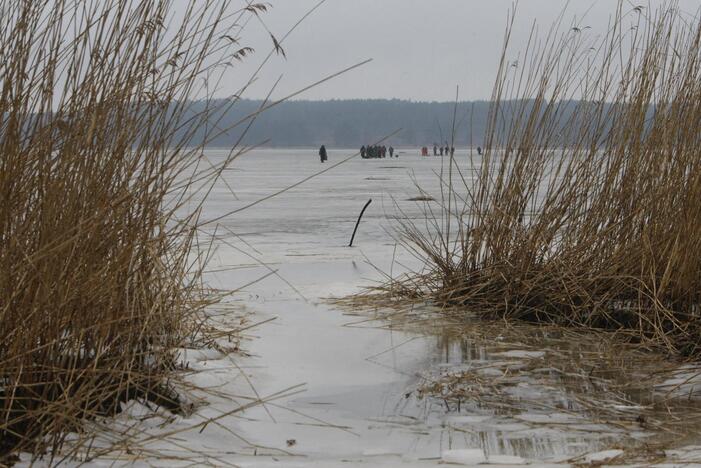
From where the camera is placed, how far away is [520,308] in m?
3.55

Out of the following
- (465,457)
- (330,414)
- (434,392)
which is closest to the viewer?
(465,457)

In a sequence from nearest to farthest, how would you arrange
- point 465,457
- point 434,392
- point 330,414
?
1. point 465,457
2. point 330,414
3. point 434,392

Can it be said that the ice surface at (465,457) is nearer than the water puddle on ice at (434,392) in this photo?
Yes

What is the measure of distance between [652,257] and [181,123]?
69.9 inches

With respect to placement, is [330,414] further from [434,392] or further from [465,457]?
[465,457]

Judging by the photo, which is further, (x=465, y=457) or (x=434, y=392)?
(x=434, y=392)

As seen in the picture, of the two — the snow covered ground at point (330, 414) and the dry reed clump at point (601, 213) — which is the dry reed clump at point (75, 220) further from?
the dry reed clump at point (601, 213)

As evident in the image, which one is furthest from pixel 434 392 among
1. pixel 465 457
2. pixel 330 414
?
pixel 465 457

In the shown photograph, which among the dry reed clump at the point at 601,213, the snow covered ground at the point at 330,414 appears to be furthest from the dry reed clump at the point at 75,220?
the dry reed clump at the point at 601,213

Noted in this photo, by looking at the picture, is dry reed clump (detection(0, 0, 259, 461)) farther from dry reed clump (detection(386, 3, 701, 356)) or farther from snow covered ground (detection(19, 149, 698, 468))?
dry reed clump (detection(386, 3, 701, 356))

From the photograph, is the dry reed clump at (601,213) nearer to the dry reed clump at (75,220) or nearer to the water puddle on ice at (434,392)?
the water puddle on ice at (434,392)

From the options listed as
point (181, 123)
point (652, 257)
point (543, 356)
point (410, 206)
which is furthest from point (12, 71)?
point (410, 206)

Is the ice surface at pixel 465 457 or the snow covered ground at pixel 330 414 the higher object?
the ice surface at pixel 465 457

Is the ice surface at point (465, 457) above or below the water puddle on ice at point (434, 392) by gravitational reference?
above
